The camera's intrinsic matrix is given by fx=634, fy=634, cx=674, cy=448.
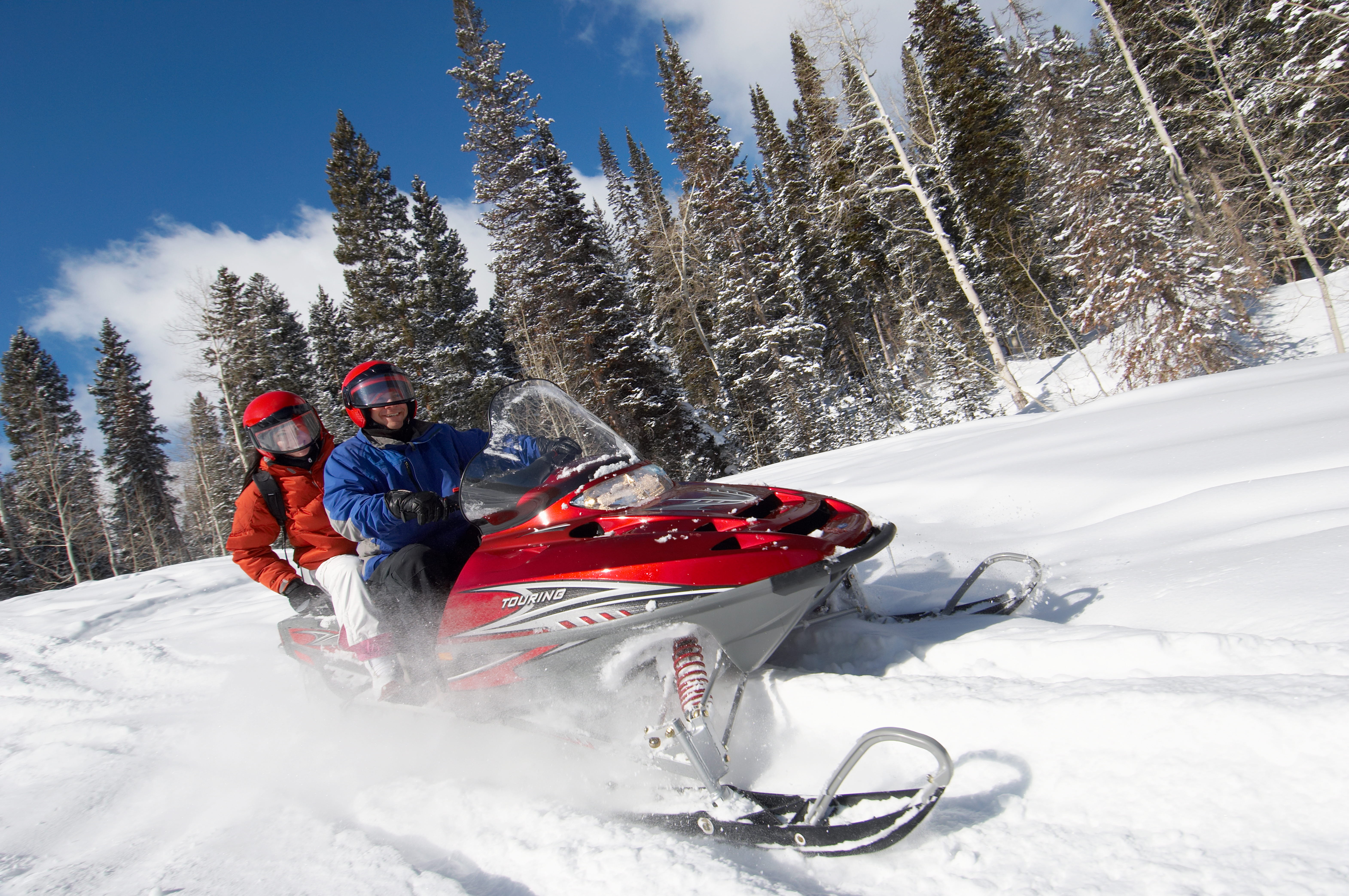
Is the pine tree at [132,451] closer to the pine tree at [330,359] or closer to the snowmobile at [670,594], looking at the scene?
the pine tree at [330,359]

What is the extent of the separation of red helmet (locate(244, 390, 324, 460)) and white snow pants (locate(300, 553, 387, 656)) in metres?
0.91

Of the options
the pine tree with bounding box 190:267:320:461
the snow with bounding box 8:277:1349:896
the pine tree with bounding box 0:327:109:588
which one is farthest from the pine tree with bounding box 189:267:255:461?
the snow with bounding box 8:277:1349:896

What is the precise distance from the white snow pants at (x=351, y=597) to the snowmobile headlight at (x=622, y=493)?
1.32m

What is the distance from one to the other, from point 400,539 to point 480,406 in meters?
15.8

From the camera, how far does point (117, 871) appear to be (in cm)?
226

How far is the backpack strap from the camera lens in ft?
12.0

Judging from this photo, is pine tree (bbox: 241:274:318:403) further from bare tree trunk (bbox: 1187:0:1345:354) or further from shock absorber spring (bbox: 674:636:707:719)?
bare tree trunk (bbox: 1187:0:1345:354)

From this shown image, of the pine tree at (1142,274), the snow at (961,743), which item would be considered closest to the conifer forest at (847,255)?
the pine tree at (1142,274)

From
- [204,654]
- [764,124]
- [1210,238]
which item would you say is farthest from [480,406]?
[764,124]

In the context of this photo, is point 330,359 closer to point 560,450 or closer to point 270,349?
point 270,349

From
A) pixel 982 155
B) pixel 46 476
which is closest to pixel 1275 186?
pixel 982 155

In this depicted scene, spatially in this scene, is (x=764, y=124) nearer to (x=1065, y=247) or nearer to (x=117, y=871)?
(x=1065, y=247)

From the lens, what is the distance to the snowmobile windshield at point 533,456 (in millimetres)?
2652

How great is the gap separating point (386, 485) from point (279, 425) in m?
0.94
